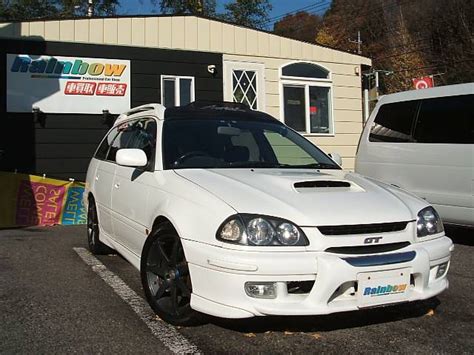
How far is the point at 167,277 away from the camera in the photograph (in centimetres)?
393

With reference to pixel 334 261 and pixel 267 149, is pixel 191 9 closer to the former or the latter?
pixel 267 149

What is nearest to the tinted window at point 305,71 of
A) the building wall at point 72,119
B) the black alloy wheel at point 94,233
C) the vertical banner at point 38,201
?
the building wall at point 72,119

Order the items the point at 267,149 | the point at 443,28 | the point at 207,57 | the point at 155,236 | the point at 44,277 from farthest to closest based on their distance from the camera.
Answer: the point at 443,28 → the point at 207,57 → the point at 44,277 → the point at 267,149 → the point at 155,236

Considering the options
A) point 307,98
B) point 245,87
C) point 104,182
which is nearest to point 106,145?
point 104,182

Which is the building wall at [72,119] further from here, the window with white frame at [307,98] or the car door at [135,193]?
the car door at [135,193]

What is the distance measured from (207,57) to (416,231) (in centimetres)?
852

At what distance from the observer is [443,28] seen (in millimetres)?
45375

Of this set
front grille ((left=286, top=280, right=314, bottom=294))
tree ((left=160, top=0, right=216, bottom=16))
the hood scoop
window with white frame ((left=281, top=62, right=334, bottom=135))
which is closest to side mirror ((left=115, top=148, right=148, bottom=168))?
the hood scoop

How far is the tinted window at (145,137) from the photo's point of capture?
4813 mm

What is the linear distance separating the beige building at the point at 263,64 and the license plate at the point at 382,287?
8.34 m

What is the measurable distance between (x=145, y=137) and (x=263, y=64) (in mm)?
7252

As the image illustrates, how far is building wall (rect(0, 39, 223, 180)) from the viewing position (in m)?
9.87

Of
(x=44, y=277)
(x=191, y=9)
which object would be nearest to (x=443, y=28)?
(x=191, y=9)

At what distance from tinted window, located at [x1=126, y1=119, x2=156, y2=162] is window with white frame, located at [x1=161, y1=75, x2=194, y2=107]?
223 inches
